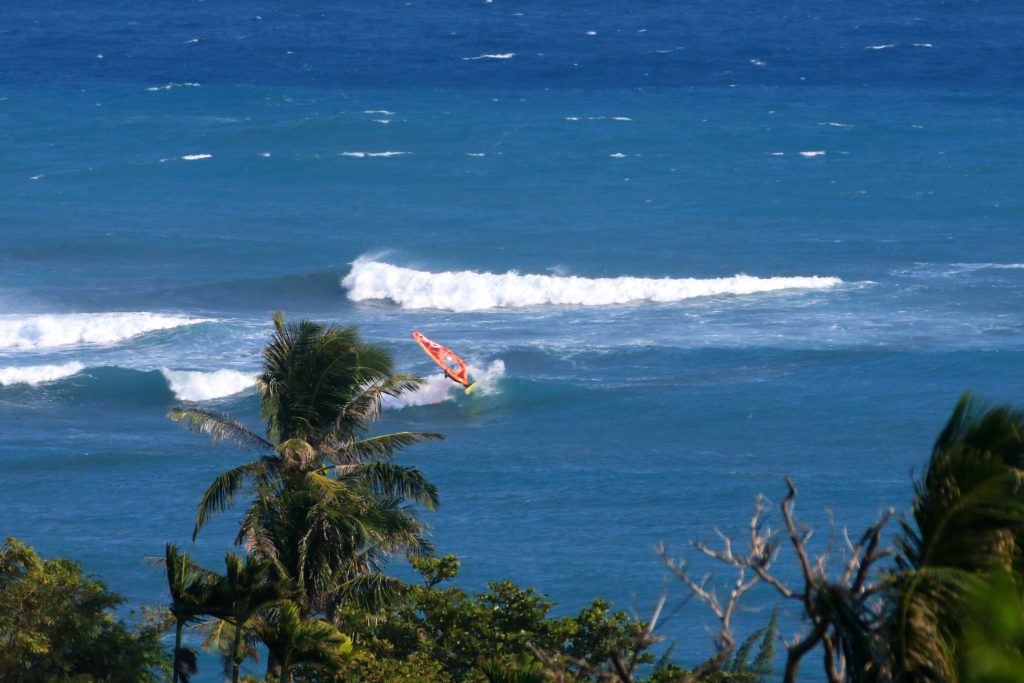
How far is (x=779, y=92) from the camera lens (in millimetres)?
69312

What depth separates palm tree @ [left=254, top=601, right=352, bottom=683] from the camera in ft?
42.5

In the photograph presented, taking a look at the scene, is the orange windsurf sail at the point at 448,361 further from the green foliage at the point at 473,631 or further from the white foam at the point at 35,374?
the green foliage at the point at 473,631

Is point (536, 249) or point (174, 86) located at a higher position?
point (174, 86)

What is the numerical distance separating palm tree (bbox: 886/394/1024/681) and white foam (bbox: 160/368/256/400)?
3178 cm

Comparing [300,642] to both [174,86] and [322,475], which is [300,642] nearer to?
[322,475]

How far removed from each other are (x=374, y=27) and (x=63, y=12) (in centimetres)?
1711

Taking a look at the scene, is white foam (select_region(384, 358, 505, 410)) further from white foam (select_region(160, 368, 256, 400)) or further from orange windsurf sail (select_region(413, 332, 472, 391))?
white foam (select_region(160, 368, 256, 400))

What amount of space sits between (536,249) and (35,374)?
18447mm

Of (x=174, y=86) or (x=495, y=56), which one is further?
(x=495, y=56)

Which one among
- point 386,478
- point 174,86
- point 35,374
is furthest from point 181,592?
point 174,86

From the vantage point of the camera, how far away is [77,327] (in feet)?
141

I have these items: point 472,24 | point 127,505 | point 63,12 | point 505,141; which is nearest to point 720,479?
point 127,505

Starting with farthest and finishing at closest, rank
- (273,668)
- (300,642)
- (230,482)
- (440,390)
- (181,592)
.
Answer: (440,390) → (230,482) → (273,668) → (181,592) → (300,642)

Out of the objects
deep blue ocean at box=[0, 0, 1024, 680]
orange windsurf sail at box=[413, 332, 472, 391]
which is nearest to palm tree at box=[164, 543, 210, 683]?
deep blue ocean at box=[0, 0, 1024, 680]
